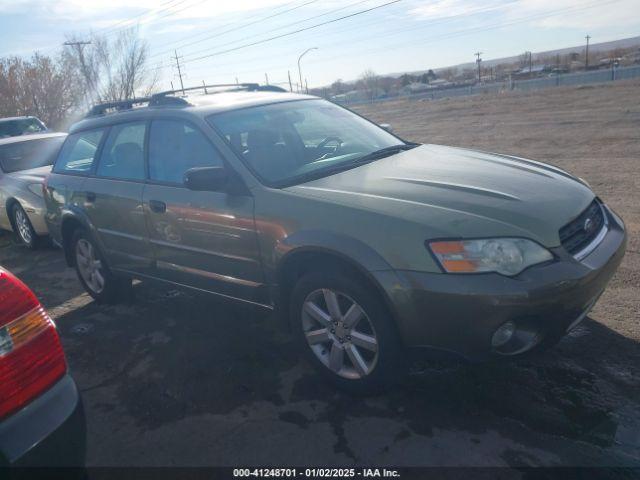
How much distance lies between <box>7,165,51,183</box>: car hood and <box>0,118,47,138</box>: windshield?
4.62 meters

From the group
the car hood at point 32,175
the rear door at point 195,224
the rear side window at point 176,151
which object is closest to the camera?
the rear door at point 195,224

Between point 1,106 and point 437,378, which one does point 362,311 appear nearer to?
point 437,378

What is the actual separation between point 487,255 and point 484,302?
0.79 ft

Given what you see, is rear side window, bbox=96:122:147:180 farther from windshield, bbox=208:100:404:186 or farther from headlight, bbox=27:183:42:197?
headlight, bbox=27:183:42:197

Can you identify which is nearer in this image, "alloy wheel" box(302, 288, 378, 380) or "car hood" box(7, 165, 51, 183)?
Answer: "alloy wheel" box(302, 288, 378, 380)

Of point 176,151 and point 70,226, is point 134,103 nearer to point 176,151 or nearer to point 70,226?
point 70,226

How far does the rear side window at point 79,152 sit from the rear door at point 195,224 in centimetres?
106

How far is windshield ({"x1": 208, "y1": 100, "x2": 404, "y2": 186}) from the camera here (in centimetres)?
354

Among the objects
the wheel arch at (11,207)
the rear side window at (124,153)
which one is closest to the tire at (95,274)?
the rear side window at (124,153)

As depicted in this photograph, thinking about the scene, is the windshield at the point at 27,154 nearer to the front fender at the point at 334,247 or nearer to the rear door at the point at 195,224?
the rear door at the point at 195,224

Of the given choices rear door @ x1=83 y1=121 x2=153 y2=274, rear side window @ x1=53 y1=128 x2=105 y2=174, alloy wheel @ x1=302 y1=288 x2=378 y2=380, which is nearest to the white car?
rear side window @ x1=53 y1=128 x2=105 y2=174

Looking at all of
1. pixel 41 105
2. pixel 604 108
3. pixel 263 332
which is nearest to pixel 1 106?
pixel 41 105

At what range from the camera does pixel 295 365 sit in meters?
3.56

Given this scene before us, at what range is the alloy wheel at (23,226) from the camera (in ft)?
24.6
